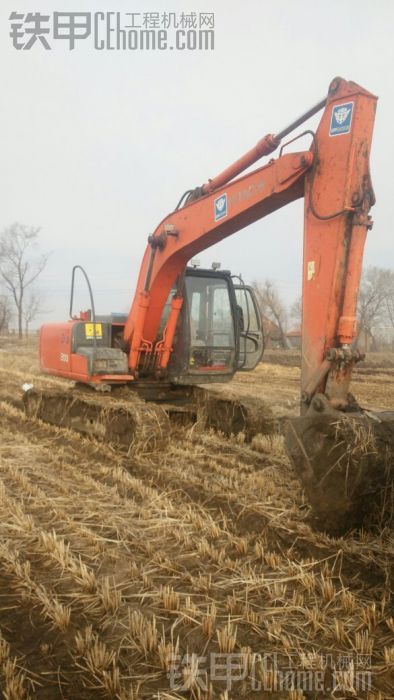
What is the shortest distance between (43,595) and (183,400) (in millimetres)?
4984

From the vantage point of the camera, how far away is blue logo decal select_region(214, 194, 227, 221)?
17.6 ft

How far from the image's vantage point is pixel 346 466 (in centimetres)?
338

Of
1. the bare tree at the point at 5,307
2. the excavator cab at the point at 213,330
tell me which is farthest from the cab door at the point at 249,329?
the bare tree at the point at 5,307

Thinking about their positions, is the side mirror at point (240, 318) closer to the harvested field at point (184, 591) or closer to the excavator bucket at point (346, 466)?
the harvested field at point (184, 591)

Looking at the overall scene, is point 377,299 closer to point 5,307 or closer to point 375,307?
point 375,307

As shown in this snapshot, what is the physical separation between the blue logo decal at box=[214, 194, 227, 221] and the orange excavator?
0.07 ft

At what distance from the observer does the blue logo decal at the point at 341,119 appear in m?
3.97

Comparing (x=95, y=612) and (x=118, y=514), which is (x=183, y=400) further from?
(x=95, y=612)

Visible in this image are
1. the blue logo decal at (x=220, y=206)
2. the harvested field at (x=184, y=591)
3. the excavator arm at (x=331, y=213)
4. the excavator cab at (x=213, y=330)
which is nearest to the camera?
the harvested field at (x=184, y=591)

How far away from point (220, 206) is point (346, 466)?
3.25 m

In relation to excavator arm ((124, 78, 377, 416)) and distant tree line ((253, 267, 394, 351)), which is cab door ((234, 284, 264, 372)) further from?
distant tree line ((253, 267, 394, 351))

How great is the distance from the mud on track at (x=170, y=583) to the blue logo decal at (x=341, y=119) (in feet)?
10.2

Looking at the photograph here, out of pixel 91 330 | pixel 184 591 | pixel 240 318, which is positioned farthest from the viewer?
pixel 240 318

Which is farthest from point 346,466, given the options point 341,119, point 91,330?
point 91,330
